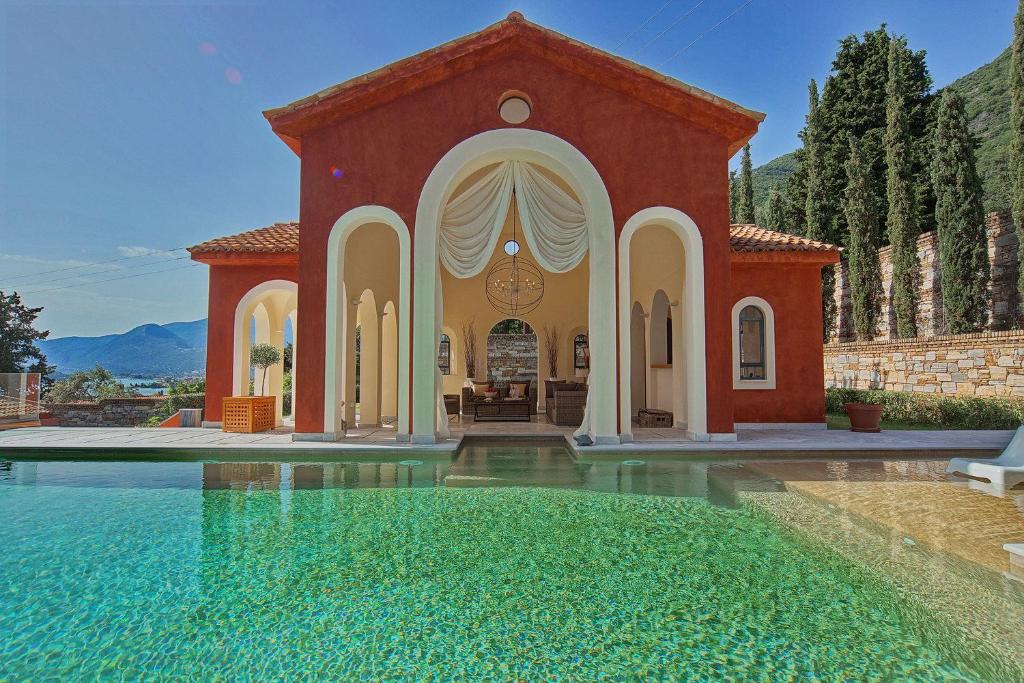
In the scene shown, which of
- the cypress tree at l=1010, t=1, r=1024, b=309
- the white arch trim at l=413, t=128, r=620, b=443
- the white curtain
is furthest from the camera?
the cypress tree at l=1010, t=1, r=1024, b=309

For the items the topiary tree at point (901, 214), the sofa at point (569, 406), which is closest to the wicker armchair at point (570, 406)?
the sofa at point (569, 406)

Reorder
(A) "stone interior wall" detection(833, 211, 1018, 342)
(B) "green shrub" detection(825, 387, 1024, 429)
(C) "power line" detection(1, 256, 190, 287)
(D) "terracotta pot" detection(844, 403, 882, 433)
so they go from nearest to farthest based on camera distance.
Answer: (D) "terracotta pot" detection(844, 403, 882, 433)
(B) "green shrub" detection(825, 387, 1024, 429)
(A) "stone interior wall" detection(833, 211, 1018, 342)
(C) "power line" detection(1, 256, 190, 287)

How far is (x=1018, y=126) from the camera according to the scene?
43.6 feet

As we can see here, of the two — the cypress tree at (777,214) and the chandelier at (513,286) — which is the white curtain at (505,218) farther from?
the cypress tree at (777,214)

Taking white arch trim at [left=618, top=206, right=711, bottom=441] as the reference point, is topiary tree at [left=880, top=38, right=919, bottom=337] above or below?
above

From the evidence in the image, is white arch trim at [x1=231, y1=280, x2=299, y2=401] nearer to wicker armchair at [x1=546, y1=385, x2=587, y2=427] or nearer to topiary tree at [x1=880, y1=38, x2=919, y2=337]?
wicker armchair at [x1=546, y1=385, x2=587, y2=427]

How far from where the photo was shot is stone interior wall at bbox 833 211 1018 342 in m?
14.8

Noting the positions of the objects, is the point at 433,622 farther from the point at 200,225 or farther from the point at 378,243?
the point at 200,225

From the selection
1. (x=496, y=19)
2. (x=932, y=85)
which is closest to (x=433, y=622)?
(x=496, y=19)

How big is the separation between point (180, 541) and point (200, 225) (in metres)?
44.8

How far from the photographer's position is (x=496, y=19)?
879 centimetres

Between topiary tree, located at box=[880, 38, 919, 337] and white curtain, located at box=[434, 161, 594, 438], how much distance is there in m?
13.5

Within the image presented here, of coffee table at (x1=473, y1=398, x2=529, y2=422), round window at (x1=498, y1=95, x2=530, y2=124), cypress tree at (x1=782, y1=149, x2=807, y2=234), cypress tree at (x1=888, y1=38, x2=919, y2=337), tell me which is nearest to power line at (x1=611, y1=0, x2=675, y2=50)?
round window at (x1=498, y1=95, x2=530, y2=124)

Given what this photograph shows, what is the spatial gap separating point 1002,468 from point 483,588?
5805 millimetres
